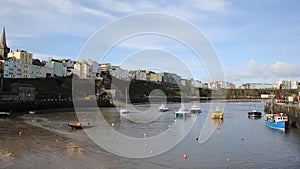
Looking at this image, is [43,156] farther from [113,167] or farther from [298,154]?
[298,154]

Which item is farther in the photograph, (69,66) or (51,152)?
(69,66)

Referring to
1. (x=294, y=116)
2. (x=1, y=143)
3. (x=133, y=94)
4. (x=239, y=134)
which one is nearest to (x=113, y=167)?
(x=1, y=143)

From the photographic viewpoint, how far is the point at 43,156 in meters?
17.6

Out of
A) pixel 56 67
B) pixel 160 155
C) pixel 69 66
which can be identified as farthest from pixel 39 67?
pixel 160 155

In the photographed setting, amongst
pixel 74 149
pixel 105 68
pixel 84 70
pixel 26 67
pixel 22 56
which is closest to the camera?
pixel 74 149

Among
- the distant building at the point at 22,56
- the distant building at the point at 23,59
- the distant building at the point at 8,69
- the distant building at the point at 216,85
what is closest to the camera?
the distant building at the point at 8,69

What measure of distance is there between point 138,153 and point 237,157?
6.11 meters

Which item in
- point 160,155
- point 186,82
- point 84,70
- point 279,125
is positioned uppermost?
point 84,70

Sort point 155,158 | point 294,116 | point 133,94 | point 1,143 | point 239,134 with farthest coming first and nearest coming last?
point 133,94 < point 294,116 < point 239,134 < point 1,143 < point 155,158

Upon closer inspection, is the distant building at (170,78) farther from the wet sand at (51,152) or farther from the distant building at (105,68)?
the wet sand at (51,152)

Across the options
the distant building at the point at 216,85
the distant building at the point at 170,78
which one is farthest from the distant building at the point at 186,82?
the distant building at the point at 216,85

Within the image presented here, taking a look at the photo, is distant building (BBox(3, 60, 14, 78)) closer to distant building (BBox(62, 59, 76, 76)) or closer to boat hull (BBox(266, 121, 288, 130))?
distant building (BBox(62, 59, 76, 76))

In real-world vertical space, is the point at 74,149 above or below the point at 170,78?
below

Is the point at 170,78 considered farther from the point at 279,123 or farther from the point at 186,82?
the point at 279,123
